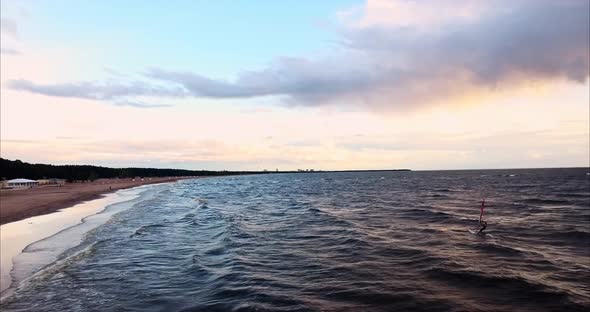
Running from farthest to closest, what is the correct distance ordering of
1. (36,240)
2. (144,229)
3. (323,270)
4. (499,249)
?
(144,229) → (36,240) → (499,249) → (323,270)

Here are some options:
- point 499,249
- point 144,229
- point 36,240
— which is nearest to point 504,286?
point 499,249

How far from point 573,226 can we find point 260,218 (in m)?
24.9

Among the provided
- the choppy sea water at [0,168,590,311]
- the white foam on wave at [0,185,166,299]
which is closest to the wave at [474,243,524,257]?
the choppy sea water at [0,168,590,311]

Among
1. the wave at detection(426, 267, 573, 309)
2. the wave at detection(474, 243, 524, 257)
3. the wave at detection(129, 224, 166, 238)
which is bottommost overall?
the wave at detection(129, 224, 166, 238)

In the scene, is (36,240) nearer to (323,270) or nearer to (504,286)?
(323,270)

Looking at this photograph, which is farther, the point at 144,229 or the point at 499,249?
the point at 144,229

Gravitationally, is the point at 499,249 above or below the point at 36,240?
above

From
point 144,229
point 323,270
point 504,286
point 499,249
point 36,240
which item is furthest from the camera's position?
point 144,229

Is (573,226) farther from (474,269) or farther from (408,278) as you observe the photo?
(408,278)

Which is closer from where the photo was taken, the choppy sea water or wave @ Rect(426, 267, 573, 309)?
the choppy sea water

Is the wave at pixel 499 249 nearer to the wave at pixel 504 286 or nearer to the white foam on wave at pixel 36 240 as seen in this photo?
the wave at pixel 504 286

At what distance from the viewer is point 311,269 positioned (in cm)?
1836

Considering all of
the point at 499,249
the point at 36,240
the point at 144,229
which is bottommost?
the point at 144,229

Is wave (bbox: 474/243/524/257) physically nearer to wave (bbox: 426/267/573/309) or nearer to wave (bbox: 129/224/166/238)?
wave (bbox: 426/267/573/309)
